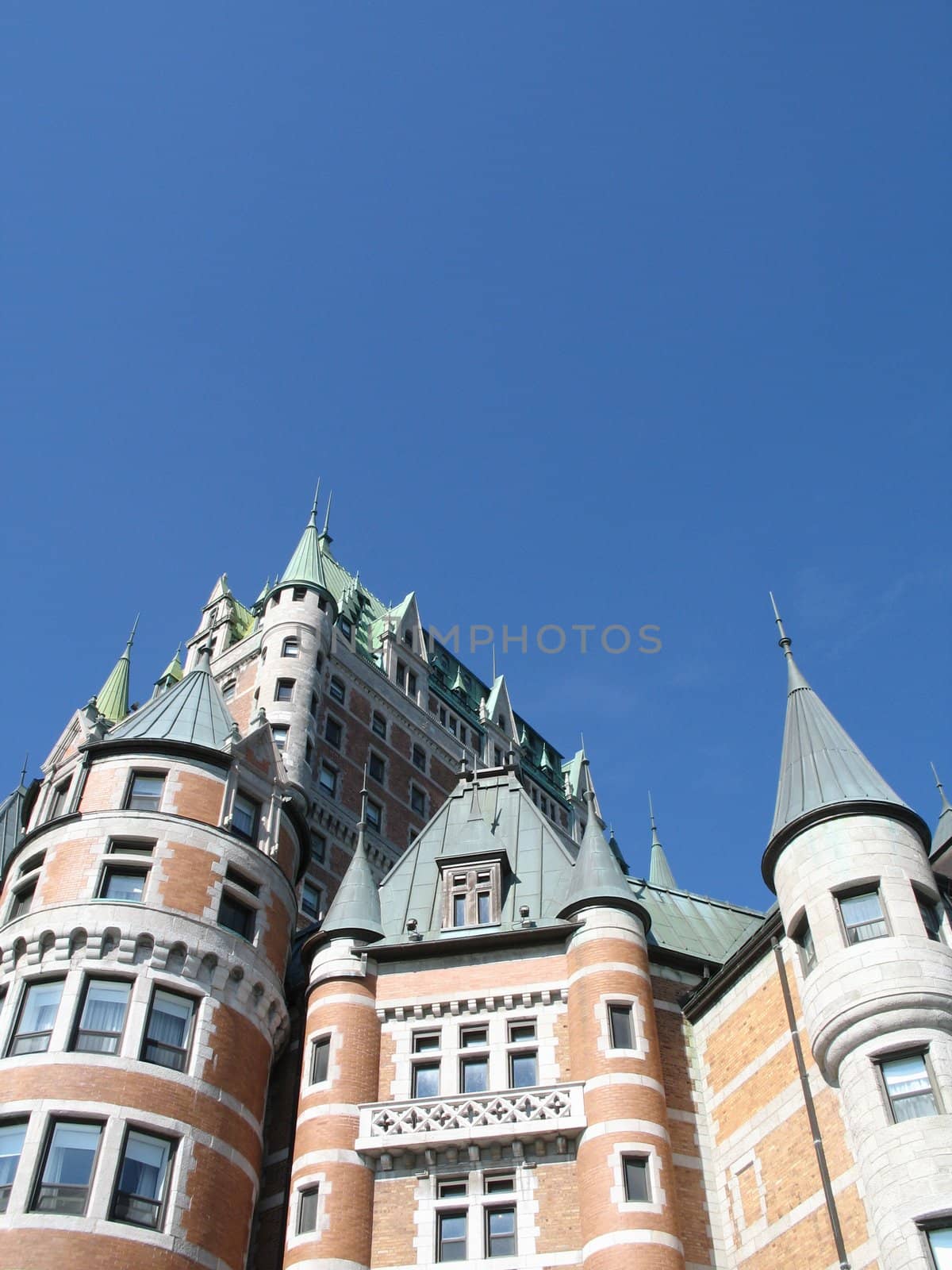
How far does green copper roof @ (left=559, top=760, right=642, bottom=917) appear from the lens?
35.1 meters

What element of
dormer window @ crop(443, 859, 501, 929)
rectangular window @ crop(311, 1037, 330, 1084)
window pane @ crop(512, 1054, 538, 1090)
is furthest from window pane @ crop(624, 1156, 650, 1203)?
dormer window @ crop(443, 859, 501, 929)

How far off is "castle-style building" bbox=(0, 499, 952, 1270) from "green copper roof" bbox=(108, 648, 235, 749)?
0.21m

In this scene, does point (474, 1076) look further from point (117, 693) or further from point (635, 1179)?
point (117, 693)

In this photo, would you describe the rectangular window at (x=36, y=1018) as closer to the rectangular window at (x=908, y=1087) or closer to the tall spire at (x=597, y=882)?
the tall spire at (x=597, y=882)

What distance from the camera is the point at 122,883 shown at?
35.5m

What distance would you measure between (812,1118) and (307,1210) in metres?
11.8

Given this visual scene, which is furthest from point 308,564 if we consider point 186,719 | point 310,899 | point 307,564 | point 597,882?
point 597,882

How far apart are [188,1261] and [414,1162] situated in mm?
5465

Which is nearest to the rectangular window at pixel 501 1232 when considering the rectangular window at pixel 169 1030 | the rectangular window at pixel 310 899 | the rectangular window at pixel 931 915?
the rectangular window at pixel 169 1030

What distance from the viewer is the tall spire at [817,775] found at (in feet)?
105

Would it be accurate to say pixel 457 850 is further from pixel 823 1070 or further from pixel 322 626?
pixel 322 626

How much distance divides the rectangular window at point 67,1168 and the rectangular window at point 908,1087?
678 inches

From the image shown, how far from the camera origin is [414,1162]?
31359mm

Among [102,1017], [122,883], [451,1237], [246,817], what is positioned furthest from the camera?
[246,817]
